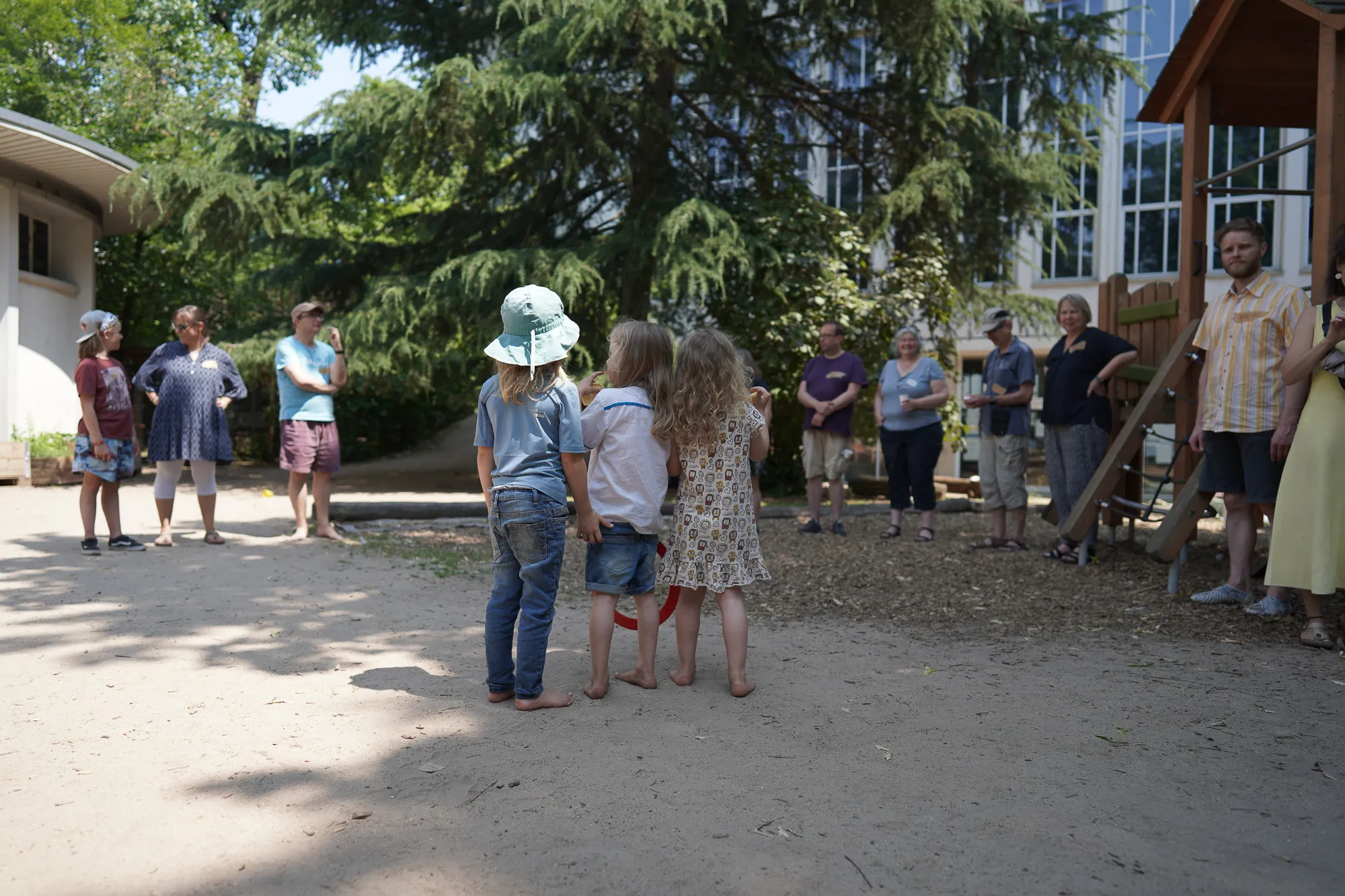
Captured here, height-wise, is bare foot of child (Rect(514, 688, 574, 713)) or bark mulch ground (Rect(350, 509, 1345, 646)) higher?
bark mulch ground (Rect(350, 509, 1345, 646))

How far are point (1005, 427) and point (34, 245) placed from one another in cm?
1496

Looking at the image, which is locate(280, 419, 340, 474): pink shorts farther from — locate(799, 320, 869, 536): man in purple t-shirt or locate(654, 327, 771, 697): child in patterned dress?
locate(654, 327, 771, 697): child in patterned dress

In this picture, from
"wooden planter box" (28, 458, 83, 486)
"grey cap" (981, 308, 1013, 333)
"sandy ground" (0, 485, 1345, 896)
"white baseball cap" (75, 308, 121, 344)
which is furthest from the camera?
"wooden planter box" (28, 458, 83, 486)

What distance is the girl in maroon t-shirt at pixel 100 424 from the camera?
7.65m

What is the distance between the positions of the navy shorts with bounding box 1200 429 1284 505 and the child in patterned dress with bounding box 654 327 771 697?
294cm

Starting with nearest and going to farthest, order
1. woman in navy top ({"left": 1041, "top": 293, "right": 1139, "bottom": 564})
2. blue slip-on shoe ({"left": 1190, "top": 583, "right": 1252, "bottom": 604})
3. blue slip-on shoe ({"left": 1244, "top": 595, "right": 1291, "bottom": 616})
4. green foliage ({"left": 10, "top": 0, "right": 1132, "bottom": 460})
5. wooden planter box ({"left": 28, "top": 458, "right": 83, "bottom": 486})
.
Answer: blue slip-on shoe ({"left": 1244, "top": 595, "right": 1291, "bottom": 616}), blue slip-on shoe ({"left": 1190, "top": 583, "right": 1252, "bottom": 604}), woman in navy top ({"left": 1041, "top": 293, "right": 1139, "bottom": 564}), green foliage ({"left": 10, "top": 0, "right": 1132, "bottom": 460}), wooden planter box ({"left": 28, "top": 458, "right": 83, "bottom": 486})

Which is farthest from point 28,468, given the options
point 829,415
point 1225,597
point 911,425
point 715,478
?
point 1225,597

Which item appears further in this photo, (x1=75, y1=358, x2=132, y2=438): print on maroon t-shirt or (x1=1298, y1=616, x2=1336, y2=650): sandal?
(x1=75, y1=358, x2=132, y2=438): print on maroon t-shirt

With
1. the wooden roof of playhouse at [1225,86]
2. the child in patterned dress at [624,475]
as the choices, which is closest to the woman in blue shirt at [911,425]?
the wooden roof of playhouse at [1225,86]

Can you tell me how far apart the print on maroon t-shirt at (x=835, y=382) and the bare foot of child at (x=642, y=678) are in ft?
17.5

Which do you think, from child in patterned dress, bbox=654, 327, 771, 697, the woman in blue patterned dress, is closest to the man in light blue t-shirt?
the woman in blue patterned dress

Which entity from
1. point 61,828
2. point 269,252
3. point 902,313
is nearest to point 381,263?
point 269,252

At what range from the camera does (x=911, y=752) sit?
3.73 m

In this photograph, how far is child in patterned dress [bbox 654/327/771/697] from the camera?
4406 millimetres
